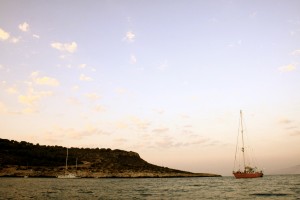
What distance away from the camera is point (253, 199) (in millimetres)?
42750

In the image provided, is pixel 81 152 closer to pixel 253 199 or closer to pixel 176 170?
pixel 176 170

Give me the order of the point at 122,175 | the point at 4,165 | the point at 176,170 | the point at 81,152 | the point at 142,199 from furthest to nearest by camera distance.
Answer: the point at 176,170, the point at 81,152, the point at 122,175, the point at 4,165, the point at 142,199

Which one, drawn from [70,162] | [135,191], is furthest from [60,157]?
[135,191]

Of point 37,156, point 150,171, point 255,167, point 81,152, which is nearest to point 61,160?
point 37,156

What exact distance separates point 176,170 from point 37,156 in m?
89.0

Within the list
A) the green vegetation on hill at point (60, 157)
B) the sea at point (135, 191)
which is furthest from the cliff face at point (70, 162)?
the sea at point (135, 191)

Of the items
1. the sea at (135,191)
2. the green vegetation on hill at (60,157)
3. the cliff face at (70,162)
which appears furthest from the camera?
the green vegetation on hill at (60,157)

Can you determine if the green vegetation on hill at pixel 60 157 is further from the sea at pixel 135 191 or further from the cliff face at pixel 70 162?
the sea at pixel 135 191

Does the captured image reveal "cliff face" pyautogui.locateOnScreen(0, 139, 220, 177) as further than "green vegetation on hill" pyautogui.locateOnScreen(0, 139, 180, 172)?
No

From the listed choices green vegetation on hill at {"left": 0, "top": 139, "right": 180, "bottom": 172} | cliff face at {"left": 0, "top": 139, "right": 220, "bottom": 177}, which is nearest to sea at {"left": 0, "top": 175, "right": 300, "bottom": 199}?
cliff face at {"left": 0, "top": 139, "right": 220, "bottom": 177}

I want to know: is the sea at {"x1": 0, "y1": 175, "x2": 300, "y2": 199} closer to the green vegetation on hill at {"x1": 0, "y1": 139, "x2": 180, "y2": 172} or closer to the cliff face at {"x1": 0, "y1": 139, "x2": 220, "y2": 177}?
the cliff face at {"x1": 0, "y1": 139, "x2": 220, "y2": 177}

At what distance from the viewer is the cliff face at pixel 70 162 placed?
433ft

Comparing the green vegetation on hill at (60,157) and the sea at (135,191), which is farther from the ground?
the green vegetation on hill at (60,157)

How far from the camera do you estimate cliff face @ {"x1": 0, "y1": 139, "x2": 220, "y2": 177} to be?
132100mm
